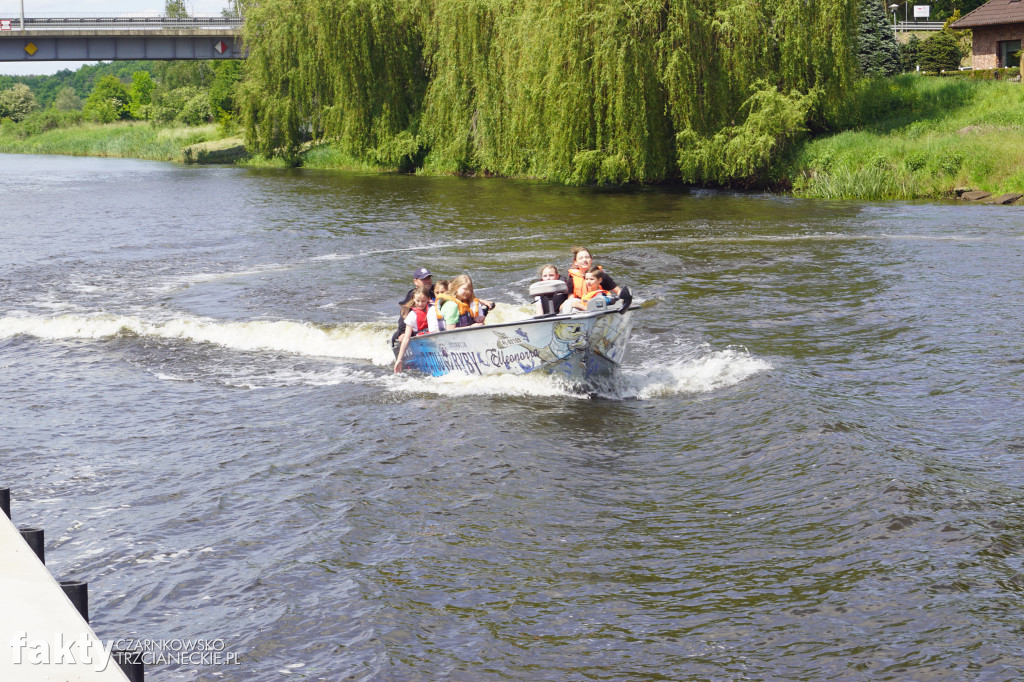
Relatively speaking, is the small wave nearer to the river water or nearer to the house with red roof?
the river water

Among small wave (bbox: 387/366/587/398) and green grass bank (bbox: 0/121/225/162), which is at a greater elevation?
green grass bank (bbox: 0/121/225/162)

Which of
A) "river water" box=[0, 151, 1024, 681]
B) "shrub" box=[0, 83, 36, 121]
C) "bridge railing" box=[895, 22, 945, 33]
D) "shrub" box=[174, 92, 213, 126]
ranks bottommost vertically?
"river water" box=[0, 151, 1024, 681]

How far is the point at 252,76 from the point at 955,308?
1688 inches

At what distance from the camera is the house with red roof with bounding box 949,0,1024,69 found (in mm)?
46906

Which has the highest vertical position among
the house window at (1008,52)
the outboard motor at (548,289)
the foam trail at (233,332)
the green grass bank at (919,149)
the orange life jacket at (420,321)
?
the house window at (1008,52)

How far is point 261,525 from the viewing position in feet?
28.9

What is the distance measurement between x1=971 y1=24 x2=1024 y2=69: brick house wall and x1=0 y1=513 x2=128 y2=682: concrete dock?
51.1 metres

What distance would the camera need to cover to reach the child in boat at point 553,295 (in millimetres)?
12906

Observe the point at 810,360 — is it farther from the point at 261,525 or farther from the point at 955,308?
the point at 261,525

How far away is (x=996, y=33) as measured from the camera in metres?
48.2

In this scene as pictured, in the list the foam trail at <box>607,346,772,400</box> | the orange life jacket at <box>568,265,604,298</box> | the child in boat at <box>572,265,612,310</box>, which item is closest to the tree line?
the orange life jacket at <box>568,265,604,298</box>

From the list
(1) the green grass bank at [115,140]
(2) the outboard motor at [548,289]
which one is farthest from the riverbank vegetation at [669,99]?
(1) the green grass bank at [115,140]

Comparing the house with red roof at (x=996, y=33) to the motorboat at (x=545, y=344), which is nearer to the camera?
the motorboat at (x=545, y=344)

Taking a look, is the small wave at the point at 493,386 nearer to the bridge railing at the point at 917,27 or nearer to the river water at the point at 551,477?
the river water at the point at 551,477
